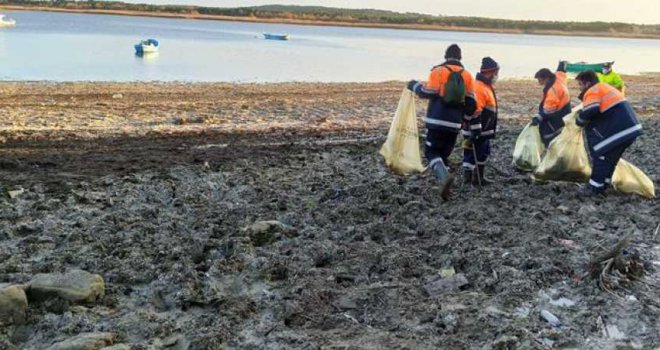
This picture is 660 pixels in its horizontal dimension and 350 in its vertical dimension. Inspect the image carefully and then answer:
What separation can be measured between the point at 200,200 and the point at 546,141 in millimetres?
4872

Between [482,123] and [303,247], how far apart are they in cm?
314

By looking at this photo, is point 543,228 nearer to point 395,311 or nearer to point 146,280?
point 395,311

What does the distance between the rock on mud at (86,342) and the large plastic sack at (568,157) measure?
5695 millimetres

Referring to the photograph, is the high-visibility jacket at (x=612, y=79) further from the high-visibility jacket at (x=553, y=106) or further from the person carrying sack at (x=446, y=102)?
the person carrying sack at (x=446, y=102)

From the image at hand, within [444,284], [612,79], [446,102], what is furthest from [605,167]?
[612,79]

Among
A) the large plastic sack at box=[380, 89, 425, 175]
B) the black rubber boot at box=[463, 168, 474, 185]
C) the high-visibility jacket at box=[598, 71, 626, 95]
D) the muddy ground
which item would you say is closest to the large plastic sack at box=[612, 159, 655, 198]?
the muddy ground

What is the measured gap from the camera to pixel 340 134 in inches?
480

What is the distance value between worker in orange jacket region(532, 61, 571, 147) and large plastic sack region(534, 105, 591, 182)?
930mm

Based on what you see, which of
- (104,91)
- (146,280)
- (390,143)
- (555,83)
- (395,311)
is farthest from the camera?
(104,91)

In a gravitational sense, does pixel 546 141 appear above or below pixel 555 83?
below

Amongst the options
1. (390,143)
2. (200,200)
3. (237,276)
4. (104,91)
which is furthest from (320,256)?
(104,91)

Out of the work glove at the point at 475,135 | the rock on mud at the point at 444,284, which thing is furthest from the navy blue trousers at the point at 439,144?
the rock on mud at the point at 444,284

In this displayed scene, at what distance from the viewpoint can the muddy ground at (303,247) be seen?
4.47 metres

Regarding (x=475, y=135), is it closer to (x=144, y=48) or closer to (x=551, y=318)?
(x=551, y=318)
